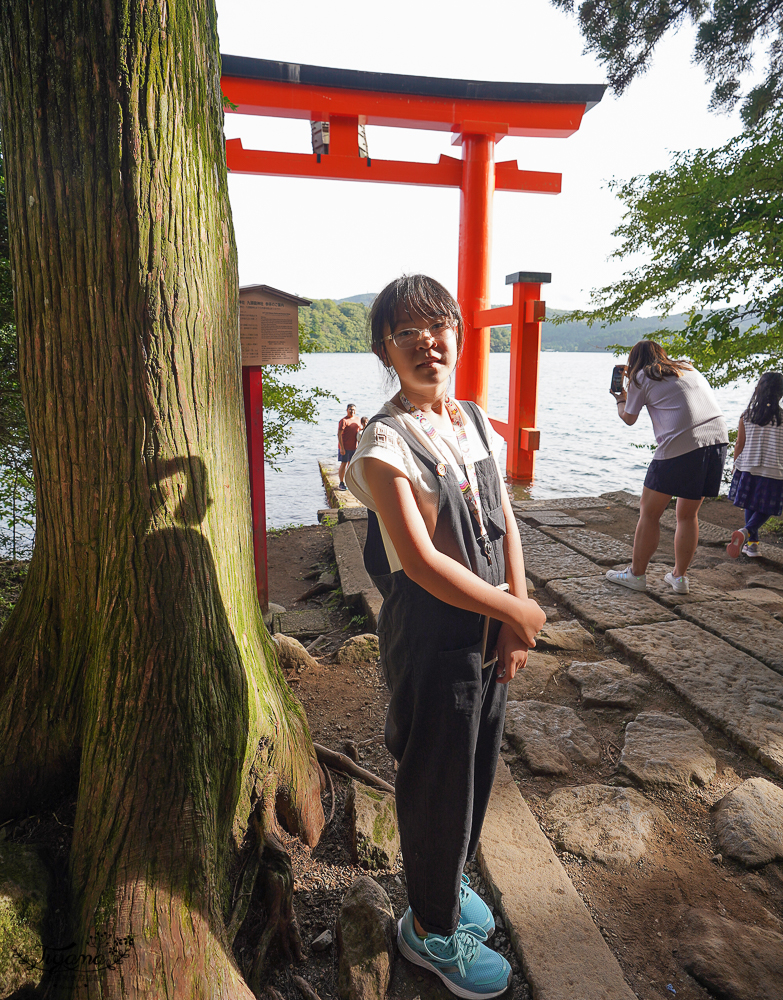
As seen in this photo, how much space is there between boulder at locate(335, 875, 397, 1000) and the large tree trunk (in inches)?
10.9

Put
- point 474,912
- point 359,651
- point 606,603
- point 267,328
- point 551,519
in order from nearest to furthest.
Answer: point 474,912 < point 359,651 < point 267,328 < point 606,603 < point 551,519

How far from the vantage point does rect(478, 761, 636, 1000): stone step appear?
145cm

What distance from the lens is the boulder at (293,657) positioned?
2.98 meters

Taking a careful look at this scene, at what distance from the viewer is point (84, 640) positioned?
1547 mm

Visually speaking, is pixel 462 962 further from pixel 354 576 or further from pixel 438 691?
pixel 354 576

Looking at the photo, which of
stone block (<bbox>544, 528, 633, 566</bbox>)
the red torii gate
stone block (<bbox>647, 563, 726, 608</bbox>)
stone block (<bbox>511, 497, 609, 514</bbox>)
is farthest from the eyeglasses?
the red torii gate

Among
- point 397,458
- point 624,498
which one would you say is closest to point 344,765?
point 397,458

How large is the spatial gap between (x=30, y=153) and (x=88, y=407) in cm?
58

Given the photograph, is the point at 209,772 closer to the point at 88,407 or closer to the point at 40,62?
the point at 88,407

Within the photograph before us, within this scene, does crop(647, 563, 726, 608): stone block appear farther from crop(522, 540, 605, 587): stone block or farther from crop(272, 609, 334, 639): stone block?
crop(272, 609, 334, 639): stone block

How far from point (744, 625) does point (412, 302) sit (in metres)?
3.04

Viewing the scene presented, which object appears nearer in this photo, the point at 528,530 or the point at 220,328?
the point at 220,328

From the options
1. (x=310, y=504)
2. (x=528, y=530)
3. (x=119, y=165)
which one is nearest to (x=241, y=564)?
(x=119, y=165)

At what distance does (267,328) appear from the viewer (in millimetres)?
3635
